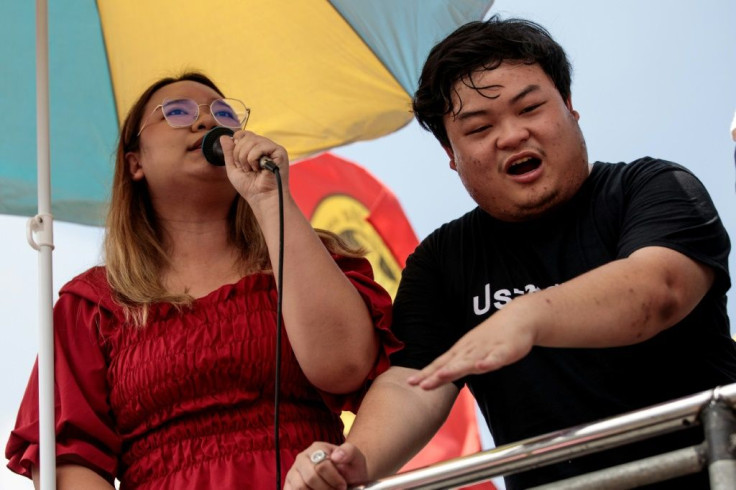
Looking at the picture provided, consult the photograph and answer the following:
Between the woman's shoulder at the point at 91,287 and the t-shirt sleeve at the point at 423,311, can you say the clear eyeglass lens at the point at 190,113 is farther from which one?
the t-shirt sleeve at the point at 423,311

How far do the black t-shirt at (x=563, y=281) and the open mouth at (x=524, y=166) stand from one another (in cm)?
11

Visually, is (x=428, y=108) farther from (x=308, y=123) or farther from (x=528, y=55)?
(x=308, y=123)

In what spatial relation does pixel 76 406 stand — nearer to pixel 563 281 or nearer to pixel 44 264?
pixel 44 264

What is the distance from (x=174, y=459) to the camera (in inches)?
105

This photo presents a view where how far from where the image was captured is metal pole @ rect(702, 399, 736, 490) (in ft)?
5.28

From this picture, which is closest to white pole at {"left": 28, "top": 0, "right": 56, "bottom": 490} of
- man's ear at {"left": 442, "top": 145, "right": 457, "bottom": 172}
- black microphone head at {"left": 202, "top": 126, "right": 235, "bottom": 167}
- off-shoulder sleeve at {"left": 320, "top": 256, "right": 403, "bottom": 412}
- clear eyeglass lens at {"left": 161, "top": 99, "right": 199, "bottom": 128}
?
clear eyeglass lens at {"left": 161, "top": 99, "right": 199, "bottom": 128}

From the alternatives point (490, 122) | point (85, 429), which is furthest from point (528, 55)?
point (85, 429)

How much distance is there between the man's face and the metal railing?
100 centimetres

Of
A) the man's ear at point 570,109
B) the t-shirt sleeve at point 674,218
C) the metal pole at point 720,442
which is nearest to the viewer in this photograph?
the metal pole at point 720,442

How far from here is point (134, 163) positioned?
10.7ft

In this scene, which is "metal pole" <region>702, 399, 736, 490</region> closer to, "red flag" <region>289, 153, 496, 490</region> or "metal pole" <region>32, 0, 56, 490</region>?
"metal pole" <region>32, 0, 56, 490</region>

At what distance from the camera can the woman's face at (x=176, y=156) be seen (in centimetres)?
308

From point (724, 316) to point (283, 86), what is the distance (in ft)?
5.24

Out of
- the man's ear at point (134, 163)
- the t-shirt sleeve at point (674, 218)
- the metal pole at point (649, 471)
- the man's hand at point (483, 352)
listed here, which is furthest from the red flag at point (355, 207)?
the metal pole at point (649, 471)
